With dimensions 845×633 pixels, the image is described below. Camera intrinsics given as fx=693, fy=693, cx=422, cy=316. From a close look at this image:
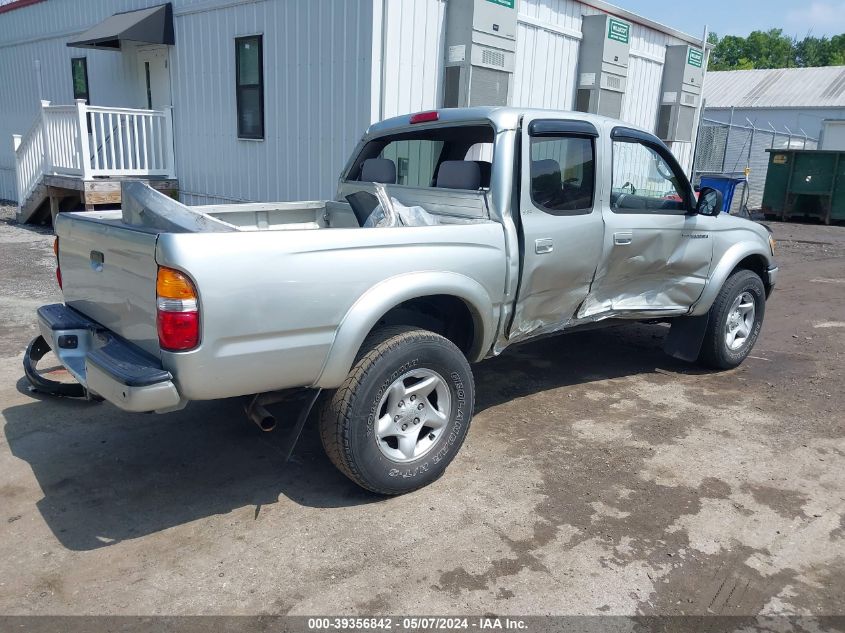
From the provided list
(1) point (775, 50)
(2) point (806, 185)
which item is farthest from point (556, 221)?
(1) point (775, 50)

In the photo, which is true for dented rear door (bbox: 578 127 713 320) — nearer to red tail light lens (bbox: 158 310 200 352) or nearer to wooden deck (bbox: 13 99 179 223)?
red tail light lens (bbox: 158 310 200 352)

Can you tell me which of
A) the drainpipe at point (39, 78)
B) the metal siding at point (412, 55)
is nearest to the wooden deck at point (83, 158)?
the drainpipe at point (39, 78)

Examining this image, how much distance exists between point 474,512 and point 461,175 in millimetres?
1969

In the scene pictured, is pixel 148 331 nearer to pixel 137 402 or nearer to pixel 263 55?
pixel 137 402

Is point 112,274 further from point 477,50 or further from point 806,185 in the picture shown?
point 806,185

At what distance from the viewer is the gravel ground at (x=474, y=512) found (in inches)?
111

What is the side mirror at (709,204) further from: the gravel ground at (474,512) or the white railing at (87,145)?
the white railing at (87,145)

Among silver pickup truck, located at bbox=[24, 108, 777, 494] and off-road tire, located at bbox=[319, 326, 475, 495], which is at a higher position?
silver pickup truck, located at bbox=[24, 108, 777, 494]

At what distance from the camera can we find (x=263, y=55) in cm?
980

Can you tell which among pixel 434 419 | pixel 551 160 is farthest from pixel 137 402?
pixel 551 160

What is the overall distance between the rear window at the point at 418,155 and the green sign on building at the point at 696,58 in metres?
10.3

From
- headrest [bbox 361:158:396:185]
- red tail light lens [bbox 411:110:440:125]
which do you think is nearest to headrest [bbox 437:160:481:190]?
red tail light lens [bbox 411:110:440:125]

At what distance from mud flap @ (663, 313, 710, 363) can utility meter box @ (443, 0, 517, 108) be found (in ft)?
15.1

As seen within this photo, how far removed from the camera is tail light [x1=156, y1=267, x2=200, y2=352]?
275 centimetres
